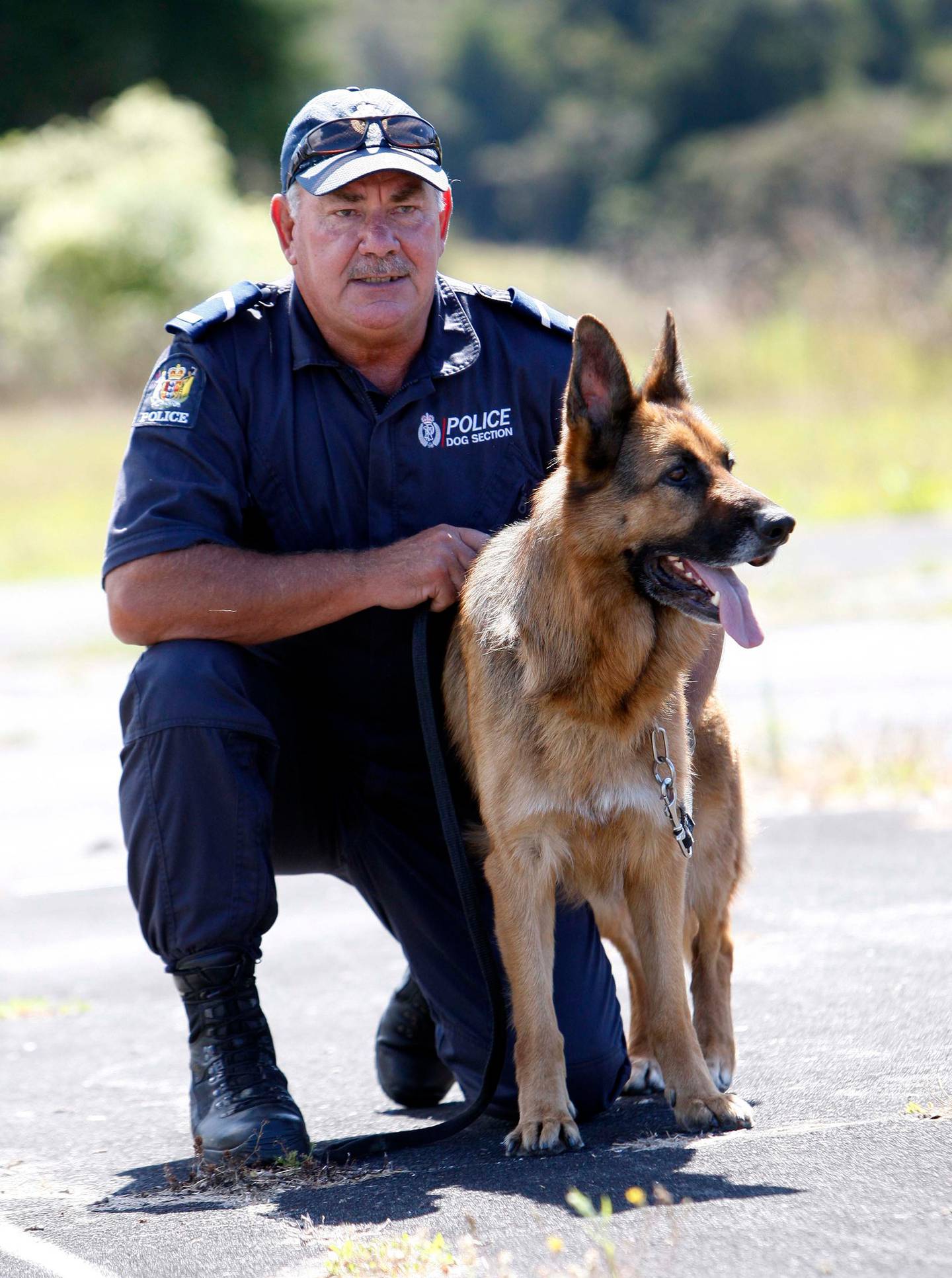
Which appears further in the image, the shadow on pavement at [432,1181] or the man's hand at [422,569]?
the man's hand at [422,569]

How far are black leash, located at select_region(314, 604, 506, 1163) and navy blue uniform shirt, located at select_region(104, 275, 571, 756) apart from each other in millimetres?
185

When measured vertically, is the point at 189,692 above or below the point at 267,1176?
above

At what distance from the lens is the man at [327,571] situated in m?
3.24

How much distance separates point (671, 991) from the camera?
318 centimetres

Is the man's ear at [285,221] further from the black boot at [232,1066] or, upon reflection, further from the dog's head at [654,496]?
the black boot at [232,1066]

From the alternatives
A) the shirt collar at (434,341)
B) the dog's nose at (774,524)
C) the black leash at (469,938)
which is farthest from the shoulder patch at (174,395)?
the dog's nose at (774,524)

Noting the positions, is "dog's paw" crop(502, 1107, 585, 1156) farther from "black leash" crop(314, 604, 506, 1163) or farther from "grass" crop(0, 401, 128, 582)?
"grass" crop(0, 401, 128, 582)

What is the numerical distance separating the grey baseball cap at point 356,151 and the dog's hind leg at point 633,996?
1695 millimetres

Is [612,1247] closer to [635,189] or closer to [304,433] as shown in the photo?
[304,433]

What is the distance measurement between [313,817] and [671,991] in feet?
3.15

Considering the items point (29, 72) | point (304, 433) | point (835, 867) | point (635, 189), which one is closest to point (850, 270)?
point (835, 867)

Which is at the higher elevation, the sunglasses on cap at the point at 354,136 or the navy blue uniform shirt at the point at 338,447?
the sunglasses on cap at the point at 354,136

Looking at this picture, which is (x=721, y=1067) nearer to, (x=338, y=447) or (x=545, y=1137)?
(x=545, y=1137)

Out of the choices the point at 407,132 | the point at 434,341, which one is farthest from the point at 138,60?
the point at 434,341
